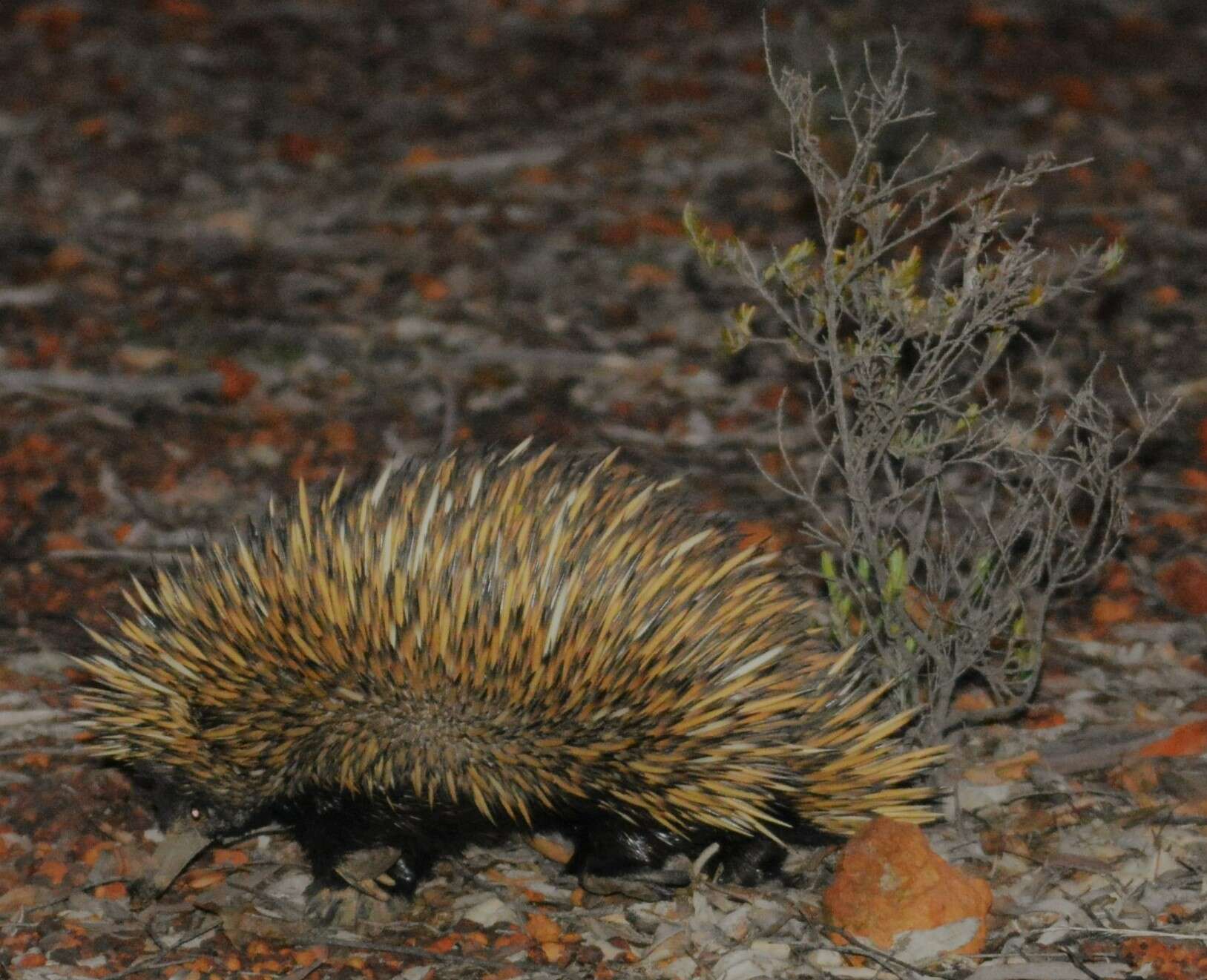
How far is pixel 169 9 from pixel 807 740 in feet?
25.8

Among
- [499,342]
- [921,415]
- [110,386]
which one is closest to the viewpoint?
[921,415]

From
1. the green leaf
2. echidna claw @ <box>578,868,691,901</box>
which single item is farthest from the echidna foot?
the green leaf

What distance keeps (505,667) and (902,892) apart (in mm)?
1084

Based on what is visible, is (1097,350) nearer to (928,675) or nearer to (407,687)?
(928,675)

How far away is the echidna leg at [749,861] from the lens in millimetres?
4484

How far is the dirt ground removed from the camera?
4477 millimetres

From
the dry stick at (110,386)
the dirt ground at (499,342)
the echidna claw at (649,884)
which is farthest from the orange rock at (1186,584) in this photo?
the dry stick at (110,386)

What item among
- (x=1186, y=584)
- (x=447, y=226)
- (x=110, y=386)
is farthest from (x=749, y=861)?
(x=447, y=226)

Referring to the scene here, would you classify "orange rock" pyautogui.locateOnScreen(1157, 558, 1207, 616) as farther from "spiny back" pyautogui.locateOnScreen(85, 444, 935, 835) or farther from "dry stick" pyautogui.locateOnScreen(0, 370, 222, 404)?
"dry stick" pyautogui.locateOnScreen(0, 370, 222, 404)

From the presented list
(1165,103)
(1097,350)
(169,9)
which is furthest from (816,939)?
(169,9)

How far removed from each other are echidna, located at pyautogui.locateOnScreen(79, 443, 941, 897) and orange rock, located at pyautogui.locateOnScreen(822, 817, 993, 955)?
174mm

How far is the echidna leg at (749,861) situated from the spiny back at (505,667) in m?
0.10

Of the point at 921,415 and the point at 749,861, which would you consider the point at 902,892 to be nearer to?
the point at 749,861

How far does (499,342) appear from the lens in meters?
7.39
